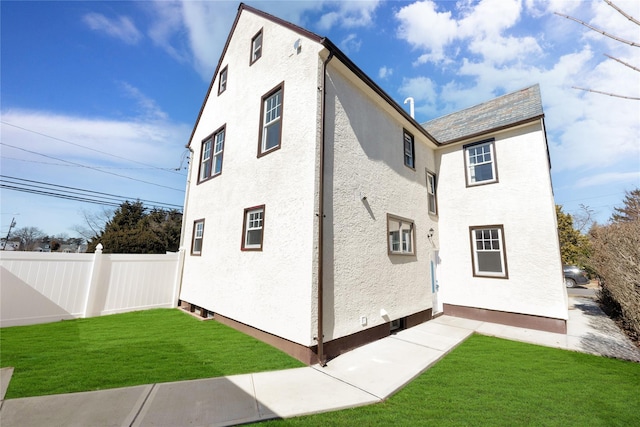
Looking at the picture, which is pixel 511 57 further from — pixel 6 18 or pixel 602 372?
pixel 6 18

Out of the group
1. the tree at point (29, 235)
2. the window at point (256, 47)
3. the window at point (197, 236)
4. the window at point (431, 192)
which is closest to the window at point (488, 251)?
the window at point (431, 192)

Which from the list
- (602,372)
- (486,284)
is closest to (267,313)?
(602,372)

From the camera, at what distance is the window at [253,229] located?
275 inches

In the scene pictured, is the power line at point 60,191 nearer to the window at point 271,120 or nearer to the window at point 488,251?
the window at point 271,120

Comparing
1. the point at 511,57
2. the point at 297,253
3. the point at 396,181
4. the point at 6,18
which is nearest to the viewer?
the point at 511,57

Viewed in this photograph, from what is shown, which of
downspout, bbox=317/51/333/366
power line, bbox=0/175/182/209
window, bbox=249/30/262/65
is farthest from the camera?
power line, bbox=0/175/182/209

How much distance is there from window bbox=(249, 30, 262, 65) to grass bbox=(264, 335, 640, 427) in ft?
31.8

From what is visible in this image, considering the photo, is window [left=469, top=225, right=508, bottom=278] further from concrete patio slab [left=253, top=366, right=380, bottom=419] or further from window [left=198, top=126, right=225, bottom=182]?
window [left=198, top=126, right=225, bottom=182]

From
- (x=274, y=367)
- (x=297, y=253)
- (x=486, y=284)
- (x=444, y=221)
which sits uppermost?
(x=444, y=221)

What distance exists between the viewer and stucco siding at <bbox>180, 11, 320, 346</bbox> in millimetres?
5715

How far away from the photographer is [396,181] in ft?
27.9

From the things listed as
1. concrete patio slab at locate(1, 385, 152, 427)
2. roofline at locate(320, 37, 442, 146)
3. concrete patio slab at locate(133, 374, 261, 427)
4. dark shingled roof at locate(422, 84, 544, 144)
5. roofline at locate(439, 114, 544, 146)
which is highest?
dark shingled roof at locate(422, 84, 544, 144)

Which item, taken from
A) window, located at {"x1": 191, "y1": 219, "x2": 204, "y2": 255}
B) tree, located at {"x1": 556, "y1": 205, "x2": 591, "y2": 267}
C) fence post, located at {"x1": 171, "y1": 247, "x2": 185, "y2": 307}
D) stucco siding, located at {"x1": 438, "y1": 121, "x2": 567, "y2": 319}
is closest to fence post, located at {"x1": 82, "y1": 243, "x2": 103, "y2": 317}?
fence post, located at {"x1": 171, "y1": 247, "x2": 185, "y2": 307}

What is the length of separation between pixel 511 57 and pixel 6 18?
1328 cm
